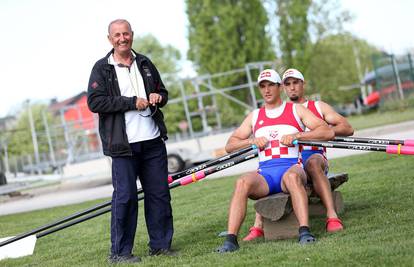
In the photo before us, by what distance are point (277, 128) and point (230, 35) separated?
33088mm

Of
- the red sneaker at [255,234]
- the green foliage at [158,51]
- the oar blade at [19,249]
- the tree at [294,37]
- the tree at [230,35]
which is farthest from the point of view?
the green foliage at [158,51]

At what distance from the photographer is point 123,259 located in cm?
582

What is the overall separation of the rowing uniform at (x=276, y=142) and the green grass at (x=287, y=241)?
1.83 ft

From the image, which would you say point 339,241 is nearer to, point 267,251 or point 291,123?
point 267,251

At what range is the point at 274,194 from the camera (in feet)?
19.3

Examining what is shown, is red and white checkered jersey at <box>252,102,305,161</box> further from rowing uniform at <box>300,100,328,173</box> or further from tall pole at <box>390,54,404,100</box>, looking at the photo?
tall pole at <box>390,54,404,100</box>

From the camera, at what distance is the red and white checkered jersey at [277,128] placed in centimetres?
599

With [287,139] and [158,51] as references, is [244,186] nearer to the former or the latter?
[287,139]

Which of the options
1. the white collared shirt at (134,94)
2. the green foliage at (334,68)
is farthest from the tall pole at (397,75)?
the white collared shirt at (134,94)

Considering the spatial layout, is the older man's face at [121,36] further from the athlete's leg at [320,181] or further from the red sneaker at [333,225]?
the red sneaker at [333,225]

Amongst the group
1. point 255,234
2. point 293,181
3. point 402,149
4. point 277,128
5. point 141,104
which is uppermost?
point 141,104

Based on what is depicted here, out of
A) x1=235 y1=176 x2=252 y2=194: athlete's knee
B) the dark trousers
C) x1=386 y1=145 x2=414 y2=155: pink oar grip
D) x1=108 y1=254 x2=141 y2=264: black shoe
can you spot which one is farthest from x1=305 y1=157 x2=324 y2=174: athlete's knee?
x1=108 y1=254 x2=141 y2=264: black shoe

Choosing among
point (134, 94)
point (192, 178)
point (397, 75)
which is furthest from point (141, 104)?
point (397, 75)

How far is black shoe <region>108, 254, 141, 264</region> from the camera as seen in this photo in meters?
5.78
